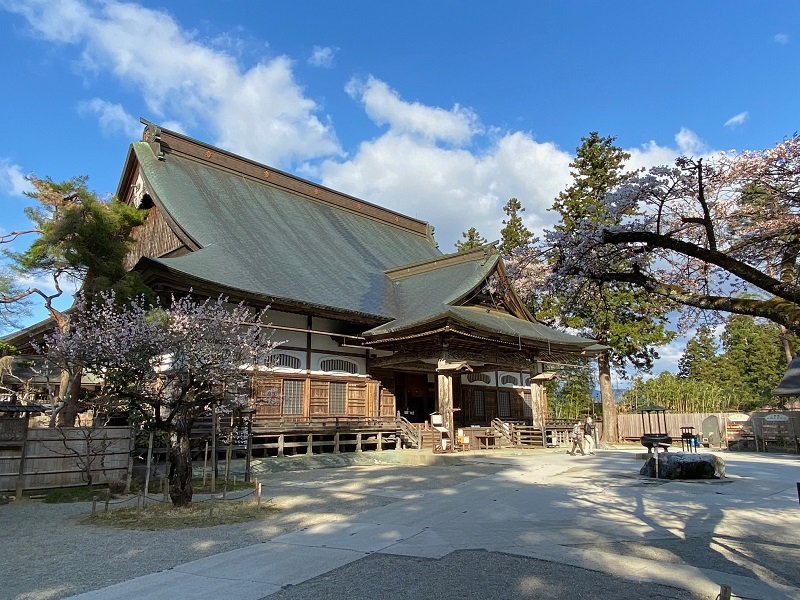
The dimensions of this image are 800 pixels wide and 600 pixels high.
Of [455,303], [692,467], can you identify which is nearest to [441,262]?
[455,303]

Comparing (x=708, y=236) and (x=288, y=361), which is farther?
(x=288, y=361)

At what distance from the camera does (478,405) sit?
1051 inches

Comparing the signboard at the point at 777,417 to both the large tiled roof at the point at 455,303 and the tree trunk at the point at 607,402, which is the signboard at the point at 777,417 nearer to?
the tree trunk at the point at 607,402

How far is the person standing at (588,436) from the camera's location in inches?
926

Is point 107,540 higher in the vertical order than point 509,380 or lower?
lower

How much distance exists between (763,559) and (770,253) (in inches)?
141

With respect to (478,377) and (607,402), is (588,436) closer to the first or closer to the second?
(478,377)

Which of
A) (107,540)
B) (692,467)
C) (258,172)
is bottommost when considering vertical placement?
(107,540)

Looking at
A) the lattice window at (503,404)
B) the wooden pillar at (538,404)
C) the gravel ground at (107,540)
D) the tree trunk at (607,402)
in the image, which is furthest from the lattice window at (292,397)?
the tree trunk at (607,402)

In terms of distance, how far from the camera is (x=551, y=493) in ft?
39.5

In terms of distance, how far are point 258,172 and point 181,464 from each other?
2177 centimetres

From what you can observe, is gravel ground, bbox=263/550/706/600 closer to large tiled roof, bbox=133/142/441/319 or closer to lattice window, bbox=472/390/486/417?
large tiled roof, bbox=133/142/441/319

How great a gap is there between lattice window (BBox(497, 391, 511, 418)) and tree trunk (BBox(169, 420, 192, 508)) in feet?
63.5

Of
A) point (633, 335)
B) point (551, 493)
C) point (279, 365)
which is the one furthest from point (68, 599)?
point (633, 335)
